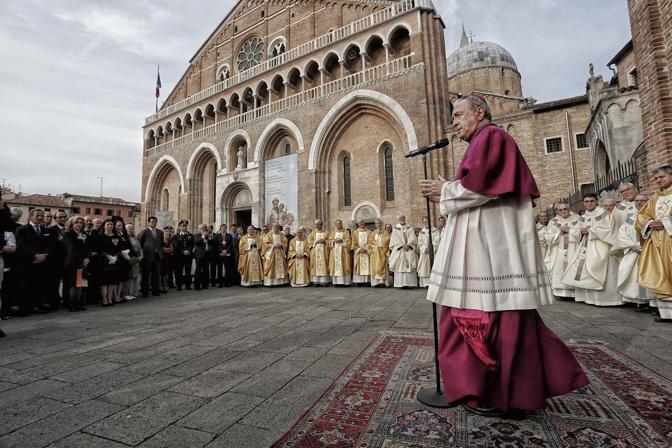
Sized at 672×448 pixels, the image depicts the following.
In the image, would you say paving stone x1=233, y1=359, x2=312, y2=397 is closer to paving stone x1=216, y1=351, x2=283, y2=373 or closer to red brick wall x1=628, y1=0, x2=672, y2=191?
paving stone x1=216, y1=351, x2=283, y2=373

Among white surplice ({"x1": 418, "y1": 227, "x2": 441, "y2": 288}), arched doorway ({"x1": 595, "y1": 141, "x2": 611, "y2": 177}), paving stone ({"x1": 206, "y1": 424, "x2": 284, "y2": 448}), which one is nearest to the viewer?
paving stone ({"x1": 206, "y1": 424, "x2": 284, "y2": 448})

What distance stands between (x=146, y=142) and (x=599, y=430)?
3242 cm

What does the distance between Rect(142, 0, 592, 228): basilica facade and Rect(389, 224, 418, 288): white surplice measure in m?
5.18

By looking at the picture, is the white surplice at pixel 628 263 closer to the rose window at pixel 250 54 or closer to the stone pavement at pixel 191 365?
the stone pavement at pixel 191 365

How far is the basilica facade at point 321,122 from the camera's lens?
14.7m

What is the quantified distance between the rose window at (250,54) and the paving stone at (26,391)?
2409 centimetres

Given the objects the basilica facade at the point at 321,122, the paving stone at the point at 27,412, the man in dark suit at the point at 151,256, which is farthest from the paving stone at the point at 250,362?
the basilica facade at the point at 321,122

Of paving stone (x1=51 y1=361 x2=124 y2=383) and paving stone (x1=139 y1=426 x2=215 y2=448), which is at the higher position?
paving stone (x1=51 y1=361 x2=124 y2=383)

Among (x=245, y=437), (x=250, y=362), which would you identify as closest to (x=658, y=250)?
(x=250, y=362)

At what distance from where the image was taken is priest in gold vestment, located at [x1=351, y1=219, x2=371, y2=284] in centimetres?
989

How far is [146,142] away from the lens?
28.0 meters

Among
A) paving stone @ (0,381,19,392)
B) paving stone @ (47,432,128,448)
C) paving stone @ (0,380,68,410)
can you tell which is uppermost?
paving stone @ (0,380,68,410)

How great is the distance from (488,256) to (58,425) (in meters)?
2.67

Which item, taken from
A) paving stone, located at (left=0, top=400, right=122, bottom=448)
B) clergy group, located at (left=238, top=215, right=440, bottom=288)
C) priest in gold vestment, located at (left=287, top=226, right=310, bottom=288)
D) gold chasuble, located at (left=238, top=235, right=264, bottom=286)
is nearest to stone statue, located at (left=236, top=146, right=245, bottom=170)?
clergy group, located at (left=238, top=215, right=440, bottom=288)
